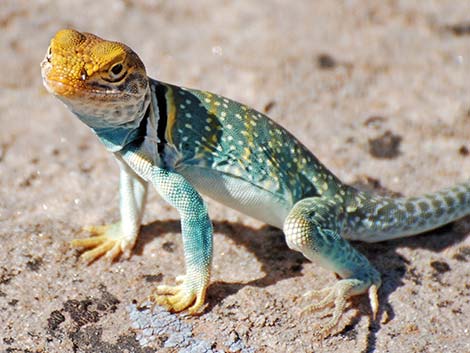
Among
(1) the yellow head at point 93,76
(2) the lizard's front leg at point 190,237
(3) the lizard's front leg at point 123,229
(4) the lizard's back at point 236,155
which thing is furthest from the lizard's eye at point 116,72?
(3) the lizard's front leg at point 123,229

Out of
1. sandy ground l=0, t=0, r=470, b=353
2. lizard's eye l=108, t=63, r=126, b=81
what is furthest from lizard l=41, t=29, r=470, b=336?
sandy ground l=0, t=0, r=470, b=353

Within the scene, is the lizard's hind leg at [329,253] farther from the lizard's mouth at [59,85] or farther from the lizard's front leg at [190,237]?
the lizard's mouth at [59,85]

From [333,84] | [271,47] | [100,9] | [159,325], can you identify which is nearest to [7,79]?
[100,9]

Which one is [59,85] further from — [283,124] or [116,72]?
[283,124]

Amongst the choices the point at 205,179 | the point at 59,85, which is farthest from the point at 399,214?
the point at 59,85

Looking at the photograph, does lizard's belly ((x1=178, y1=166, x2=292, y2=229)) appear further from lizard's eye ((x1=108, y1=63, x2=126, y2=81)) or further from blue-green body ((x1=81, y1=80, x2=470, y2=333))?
lizard's eye ((x1=108, y1=63, x2=126, y2=81))

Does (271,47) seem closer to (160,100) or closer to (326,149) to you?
(326,149)
